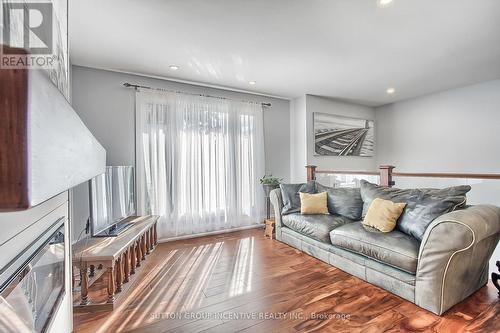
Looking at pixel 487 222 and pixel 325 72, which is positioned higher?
pixel 325 72

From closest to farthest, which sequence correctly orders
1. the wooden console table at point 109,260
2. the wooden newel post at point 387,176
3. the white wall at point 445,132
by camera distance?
the wooden console table at point 109,260 < the wooden newel post at point 387,176 < the white wall at point 445,132

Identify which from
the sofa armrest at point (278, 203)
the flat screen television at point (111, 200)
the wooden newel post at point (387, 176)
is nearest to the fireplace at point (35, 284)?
the flat screen television at point (111, 200)

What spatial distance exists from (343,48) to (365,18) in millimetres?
565

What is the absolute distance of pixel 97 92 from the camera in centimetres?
322

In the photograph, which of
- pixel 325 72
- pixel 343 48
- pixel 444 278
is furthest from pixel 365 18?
pixel 444 278

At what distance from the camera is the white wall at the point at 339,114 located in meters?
4.57

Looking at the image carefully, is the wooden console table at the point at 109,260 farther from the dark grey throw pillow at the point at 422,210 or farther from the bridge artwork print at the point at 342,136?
the bridge artwork print at the point at 342,136

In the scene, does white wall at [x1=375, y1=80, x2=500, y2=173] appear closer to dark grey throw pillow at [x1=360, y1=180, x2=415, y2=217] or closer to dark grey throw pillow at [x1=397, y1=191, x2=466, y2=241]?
dark grey throw pillow at [x1=360, y1=180, x2=415, y2=217]

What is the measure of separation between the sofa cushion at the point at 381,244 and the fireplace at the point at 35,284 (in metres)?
2.43

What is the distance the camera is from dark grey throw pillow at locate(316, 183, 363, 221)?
3043mm

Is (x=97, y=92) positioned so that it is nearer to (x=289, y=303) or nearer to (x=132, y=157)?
(x=132, y=157)

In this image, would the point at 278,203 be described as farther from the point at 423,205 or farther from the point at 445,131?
the point at 445,131

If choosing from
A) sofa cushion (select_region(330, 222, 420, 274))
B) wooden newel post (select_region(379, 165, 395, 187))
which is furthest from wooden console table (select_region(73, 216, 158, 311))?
wooden newel post (select_region(379, 165, 395, 187))

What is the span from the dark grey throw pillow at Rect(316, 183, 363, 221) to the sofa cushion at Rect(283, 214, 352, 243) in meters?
0.10
